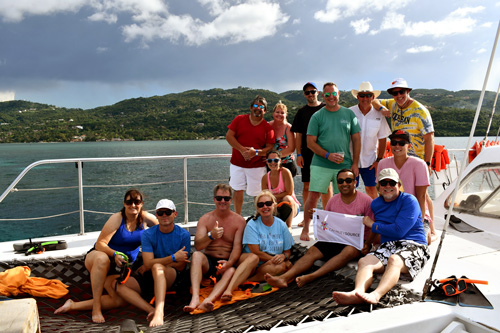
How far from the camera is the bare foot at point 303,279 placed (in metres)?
3.23

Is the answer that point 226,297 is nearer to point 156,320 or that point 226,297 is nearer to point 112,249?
point 156,320

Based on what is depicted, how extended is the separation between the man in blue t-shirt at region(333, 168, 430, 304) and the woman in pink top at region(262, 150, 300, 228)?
1.16 metres

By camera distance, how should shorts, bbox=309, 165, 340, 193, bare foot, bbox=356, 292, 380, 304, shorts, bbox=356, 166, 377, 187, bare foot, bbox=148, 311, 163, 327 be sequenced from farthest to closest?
shorts, bbox=356, 166, 377, 187, shorts, bbox=309, 165, 340, 193, bare foot, bbox=148, 311, 163, 327, bare foot, bbox=356, 292, 380, 304

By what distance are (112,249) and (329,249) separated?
200 cm

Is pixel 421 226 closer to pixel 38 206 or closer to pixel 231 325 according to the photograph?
pixel 231 325

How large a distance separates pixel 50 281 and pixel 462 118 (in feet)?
110

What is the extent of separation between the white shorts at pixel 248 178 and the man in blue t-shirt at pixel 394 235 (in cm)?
176

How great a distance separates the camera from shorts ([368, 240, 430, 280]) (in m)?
2.91

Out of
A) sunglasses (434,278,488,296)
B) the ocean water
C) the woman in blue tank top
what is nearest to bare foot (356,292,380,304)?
sunglasses (434,278,488,296)

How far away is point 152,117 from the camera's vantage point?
10988 cm

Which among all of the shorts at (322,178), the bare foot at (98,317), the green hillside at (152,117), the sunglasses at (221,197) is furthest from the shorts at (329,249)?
the green hillside at (152,117)

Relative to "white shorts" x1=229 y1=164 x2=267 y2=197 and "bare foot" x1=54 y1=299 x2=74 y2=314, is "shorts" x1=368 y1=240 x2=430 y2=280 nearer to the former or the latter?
"white shorts" x1=229 y1=164 x2=267 y2=197

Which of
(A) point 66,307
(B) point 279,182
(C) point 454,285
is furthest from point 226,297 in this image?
(C) point 454,285

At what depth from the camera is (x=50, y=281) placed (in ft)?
11.4
